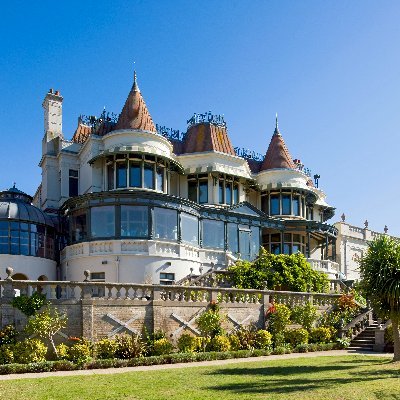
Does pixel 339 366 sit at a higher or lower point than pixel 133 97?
lower

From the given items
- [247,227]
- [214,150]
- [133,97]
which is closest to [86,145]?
[133,97]

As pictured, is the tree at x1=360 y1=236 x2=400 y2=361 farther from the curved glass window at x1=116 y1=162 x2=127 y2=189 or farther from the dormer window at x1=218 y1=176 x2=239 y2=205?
the dormer window at x1=218 y1=176 x2=239 y2=205

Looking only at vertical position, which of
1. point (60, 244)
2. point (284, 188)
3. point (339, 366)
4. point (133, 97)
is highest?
point (133, 97)

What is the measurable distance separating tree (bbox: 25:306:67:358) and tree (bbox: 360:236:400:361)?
12.7 m

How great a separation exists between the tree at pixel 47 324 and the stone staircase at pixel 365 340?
620 inches

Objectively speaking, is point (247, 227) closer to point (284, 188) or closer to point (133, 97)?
point (284, 188)

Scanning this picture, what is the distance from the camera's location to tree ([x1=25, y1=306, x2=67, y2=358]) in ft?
72.3

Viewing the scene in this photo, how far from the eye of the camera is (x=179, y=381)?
691 inches

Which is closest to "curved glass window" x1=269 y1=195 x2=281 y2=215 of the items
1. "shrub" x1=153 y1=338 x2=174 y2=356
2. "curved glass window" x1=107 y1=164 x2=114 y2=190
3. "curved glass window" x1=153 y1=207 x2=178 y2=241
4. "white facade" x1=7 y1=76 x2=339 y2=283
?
"white facade" x1=7 y1=76 x2=339 y2=283

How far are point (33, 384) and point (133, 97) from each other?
26662 millimetres

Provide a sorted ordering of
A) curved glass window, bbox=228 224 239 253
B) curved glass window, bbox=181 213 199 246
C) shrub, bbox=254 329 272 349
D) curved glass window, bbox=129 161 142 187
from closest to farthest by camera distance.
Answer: shrub, bbox=254 329 272 349 < curved glass window, bbox=181 213 199 246 < curved glass window, bbox=129 161 142 187 < curved glass window, bbox=228 224 239 253

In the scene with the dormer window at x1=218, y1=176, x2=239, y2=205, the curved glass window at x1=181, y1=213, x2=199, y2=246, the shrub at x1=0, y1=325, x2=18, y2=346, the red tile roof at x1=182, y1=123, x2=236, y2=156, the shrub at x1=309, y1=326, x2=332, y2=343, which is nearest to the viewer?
the shrub at x1=0, y1=325, x2=18, y2=346

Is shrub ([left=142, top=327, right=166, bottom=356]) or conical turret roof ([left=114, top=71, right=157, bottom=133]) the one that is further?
conical turret roof ([left=114, top=71, right=157, bottom=133])

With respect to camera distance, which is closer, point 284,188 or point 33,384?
point 33,384
